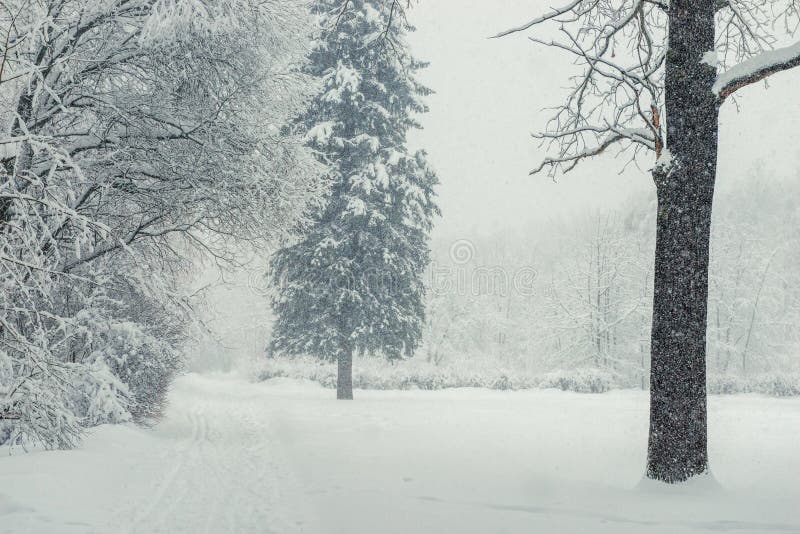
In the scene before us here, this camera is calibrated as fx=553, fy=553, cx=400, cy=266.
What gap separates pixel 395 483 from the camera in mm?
6273

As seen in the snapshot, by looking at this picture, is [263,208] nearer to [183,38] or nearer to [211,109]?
[211,109]

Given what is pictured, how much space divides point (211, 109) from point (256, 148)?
76 centimetres

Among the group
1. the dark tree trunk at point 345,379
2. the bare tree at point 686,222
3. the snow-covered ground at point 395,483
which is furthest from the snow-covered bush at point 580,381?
the bare tree at point 686,222

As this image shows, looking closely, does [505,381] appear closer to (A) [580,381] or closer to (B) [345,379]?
(A) [580,381]

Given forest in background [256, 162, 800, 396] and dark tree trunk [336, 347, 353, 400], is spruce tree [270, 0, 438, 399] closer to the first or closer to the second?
dark tree trunk [336, 347, 353, 400]

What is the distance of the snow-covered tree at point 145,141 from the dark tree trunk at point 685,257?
192 inches

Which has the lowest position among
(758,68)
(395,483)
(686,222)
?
(395,483)

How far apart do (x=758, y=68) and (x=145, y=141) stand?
700 centimetres

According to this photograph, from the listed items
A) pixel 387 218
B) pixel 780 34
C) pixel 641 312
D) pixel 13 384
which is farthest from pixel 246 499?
pixel 641 312

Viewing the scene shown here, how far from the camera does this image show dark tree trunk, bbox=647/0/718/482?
17.1 feet

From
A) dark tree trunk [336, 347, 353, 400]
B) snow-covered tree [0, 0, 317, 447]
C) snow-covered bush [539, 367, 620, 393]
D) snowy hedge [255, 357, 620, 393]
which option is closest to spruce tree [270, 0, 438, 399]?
dark tree trunk [336, 347, 353, 400]

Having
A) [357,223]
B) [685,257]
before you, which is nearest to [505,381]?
[357,223]

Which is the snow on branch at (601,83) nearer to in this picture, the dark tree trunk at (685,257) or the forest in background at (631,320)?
the dark tree trunk at (685,257)

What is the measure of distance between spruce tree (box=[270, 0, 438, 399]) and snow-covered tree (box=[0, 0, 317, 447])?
935 centimetres
